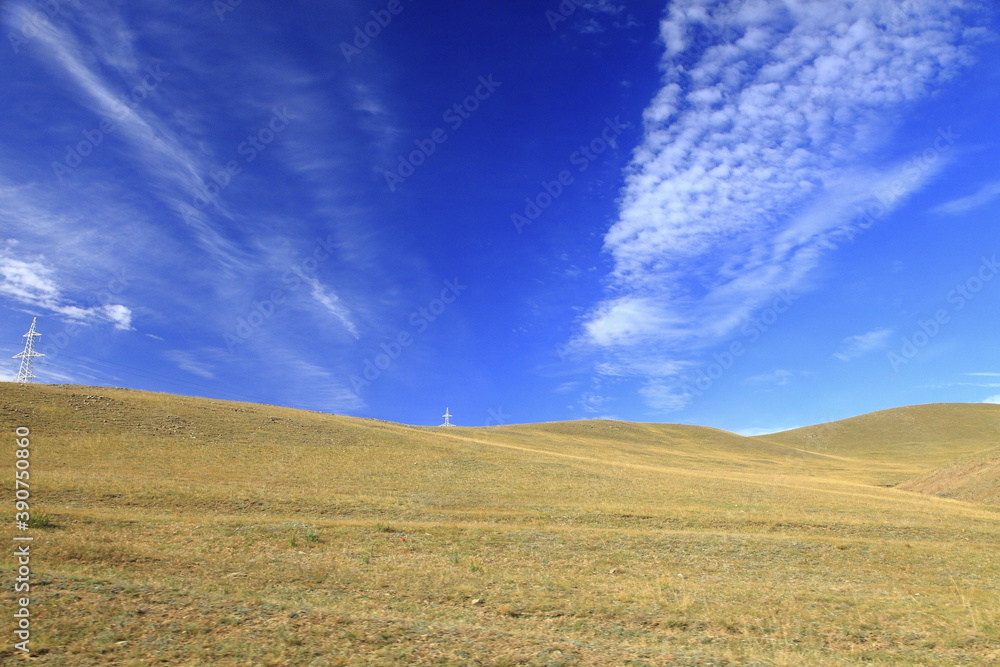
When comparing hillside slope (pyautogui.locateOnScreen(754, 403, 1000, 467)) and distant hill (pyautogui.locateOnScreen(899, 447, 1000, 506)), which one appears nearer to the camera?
distant hill (pyautogui.locateOnScreen(899, 447, 1000, 506))

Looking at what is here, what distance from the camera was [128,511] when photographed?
2083 centimetres

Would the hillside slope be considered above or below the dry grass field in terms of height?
above

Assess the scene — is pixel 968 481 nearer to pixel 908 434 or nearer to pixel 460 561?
pixel 460 561

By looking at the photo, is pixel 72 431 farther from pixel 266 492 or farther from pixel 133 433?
pixel 266 492

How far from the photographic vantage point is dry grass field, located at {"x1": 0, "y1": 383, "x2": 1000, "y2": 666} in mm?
9727

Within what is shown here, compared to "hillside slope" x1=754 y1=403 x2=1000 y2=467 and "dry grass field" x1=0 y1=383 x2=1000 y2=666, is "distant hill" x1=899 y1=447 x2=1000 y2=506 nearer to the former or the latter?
"dry grass field" x1=0 y1=383 x2=1000 y2=666

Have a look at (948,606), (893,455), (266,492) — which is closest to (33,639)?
(266,492)

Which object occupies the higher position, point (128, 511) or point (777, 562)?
point (128, 511)

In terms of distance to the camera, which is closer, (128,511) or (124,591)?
(124,591)

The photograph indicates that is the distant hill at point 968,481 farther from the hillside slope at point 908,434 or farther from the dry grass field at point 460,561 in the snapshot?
the hillside slope at point 908,434

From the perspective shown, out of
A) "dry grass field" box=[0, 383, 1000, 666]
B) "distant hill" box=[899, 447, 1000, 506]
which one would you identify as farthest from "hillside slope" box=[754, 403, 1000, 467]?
"dry grass field" box=[0, 383, 1000, 666]

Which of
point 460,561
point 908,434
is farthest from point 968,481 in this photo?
point 908,434

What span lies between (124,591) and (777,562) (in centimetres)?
1988

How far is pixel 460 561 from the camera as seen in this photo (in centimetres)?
1678
